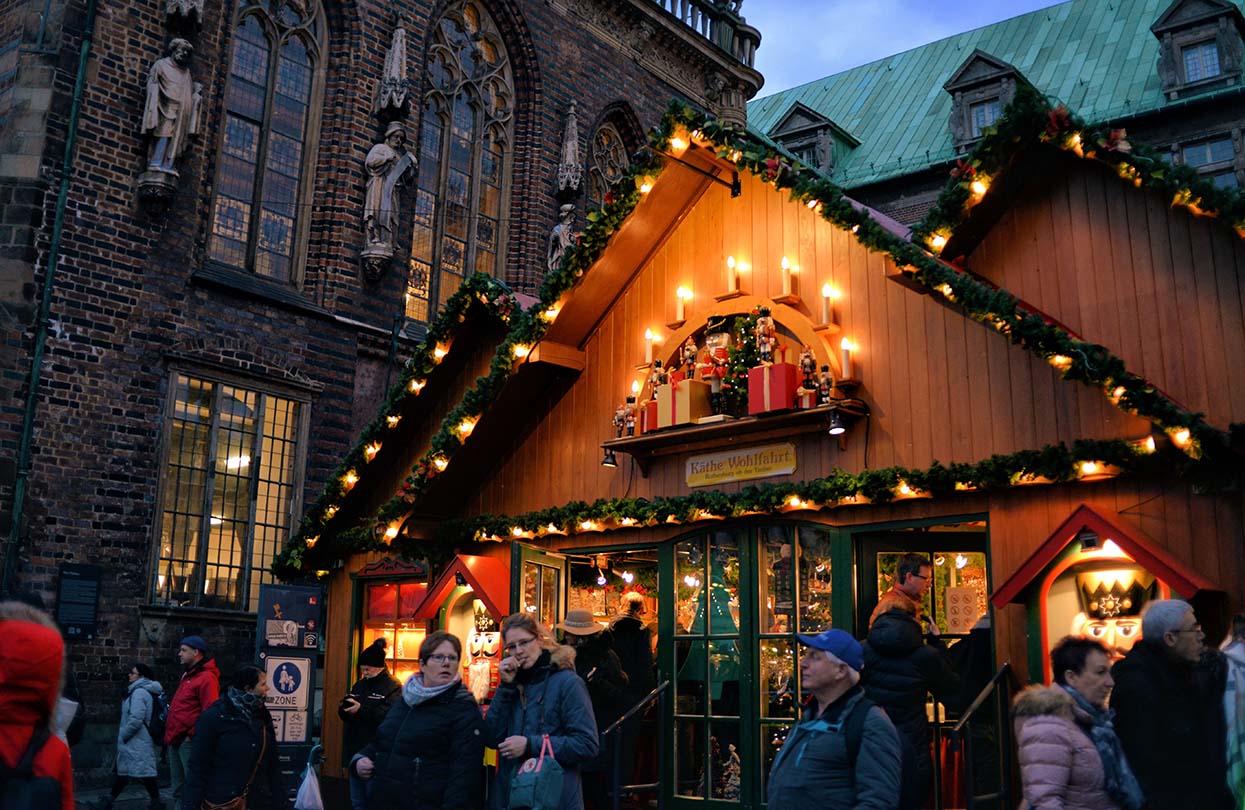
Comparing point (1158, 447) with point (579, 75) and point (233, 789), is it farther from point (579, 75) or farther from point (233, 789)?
point (579, 75)

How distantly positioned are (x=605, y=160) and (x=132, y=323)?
10605mm

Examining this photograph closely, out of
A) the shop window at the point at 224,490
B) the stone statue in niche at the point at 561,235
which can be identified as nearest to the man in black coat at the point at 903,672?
the shop window at the point at 224,490

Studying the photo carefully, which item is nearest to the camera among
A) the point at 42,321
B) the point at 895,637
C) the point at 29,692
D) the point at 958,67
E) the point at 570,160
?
the point at 29,692

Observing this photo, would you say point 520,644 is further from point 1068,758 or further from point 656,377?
point 656,377

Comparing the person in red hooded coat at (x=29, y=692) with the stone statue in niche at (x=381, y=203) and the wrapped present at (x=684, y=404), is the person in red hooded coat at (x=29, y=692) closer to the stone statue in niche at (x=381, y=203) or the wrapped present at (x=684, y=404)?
the wrapped present at (x=684, y=404)

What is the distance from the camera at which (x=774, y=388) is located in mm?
9320

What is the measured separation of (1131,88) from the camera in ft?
90.1

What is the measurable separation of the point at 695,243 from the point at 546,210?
10986mm

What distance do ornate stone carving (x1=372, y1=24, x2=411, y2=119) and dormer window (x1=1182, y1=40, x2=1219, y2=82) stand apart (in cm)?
1776

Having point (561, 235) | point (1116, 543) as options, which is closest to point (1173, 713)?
point (1116, 543)

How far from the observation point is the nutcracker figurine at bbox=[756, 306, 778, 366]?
9.61m

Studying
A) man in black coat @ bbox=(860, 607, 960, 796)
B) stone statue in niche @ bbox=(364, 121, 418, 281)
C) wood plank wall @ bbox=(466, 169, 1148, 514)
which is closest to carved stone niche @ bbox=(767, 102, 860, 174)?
stone statue in niche @ bbox=(364, 121, 418, 281)

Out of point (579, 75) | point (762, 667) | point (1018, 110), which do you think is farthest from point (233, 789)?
point (579, 75)

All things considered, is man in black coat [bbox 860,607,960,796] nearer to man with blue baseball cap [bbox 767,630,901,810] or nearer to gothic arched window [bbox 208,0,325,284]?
man with blue baseball cap [bbox 767,630,901,810]
